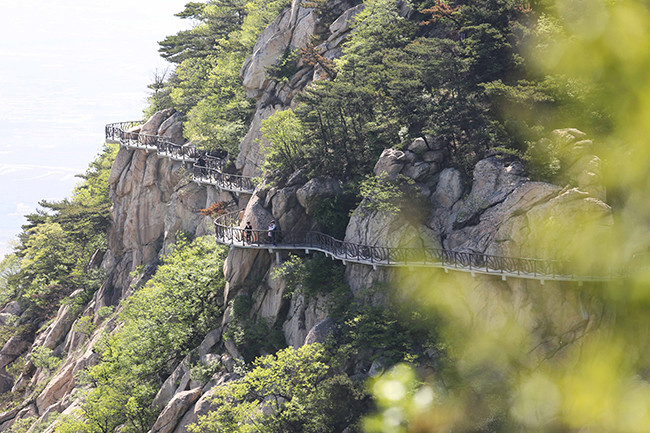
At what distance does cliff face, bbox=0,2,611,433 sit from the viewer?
32.7 metres

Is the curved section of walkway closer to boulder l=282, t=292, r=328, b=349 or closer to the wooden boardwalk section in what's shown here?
the wooden boardwalk section

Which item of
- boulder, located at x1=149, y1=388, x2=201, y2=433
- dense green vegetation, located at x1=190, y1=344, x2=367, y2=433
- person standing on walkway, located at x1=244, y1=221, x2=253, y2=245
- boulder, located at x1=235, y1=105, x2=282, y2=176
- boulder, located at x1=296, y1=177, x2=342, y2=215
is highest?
boulder, located at x1=235, y1=105, x2=282, y2=176

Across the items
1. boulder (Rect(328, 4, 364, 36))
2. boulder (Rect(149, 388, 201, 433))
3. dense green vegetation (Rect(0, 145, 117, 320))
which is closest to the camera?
boulder (Rect(149, 388, 201, 433))

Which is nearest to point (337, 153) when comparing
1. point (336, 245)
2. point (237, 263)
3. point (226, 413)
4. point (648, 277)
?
point (336, 245)

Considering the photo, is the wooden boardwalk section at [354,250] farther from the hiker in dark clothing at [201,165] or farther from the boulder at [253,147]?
the boulder at [253,147]

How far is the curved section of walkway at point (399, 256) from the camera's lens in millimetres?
31562

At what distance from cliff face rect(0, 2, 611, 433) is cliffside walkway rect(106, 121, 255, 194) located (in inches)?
40.5

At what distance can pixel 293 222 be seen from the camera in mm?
43969

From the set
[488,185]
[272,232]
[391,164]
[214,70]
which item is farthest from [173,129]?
[488,185]

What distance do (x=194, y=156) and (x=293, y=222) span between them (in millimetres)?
22057

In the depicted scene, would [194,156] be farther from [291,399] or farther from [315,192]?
[291,399]

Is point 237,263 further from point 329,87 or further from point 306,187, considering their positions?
point 329,87

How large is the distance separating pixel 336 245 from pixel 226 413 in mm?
11018

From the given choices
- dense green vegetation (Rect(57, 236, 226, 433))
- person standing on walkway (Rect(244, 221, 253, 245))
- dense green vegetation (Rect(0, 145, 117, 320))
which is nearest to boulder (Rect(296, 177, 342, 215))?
person standing on walkway (Rect(244, 221, 253, 245))
